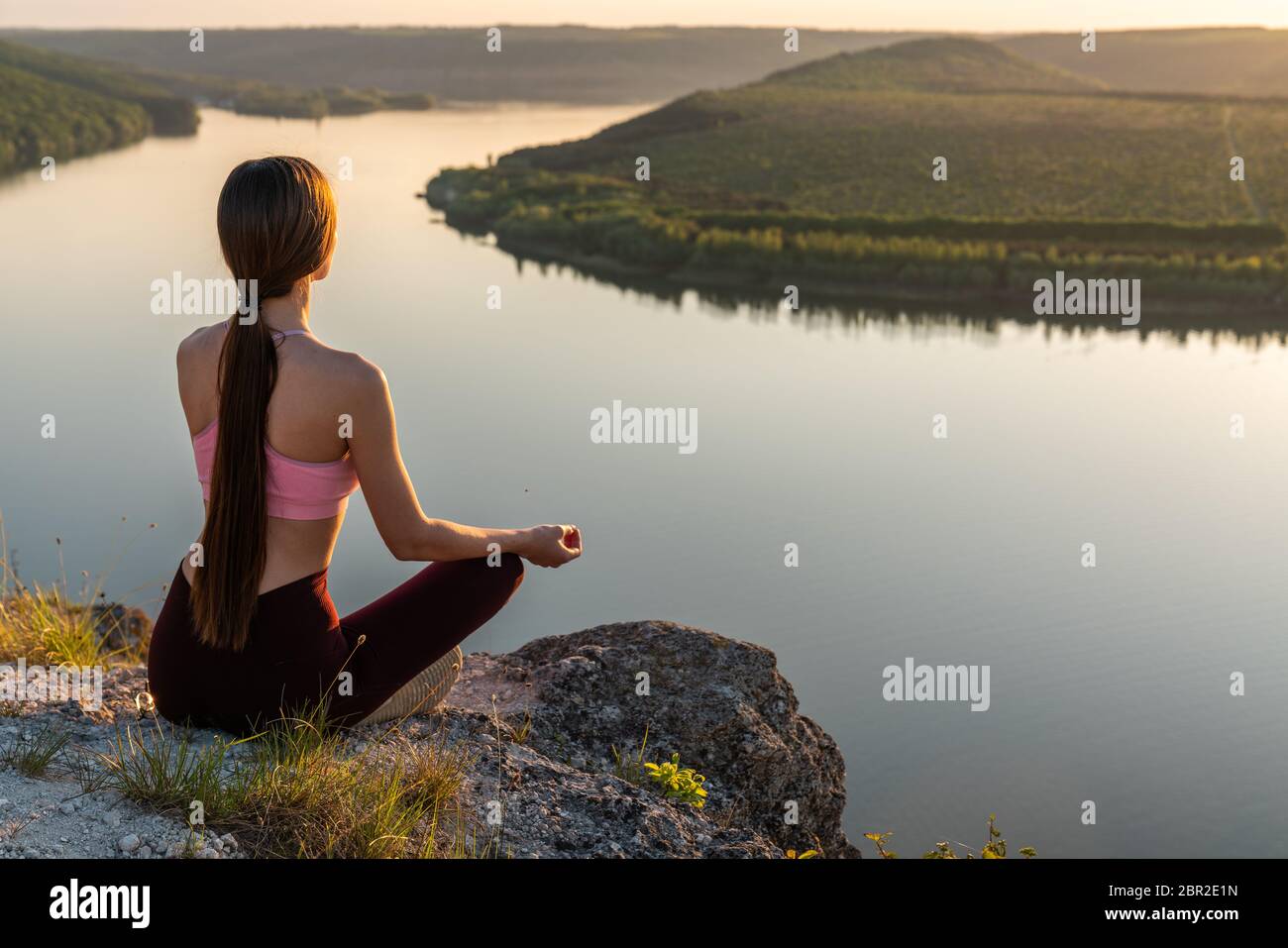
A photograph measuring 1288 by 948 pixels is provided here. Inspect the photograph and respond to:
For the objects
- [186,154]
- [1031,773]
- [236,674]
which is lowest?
[1031,773]

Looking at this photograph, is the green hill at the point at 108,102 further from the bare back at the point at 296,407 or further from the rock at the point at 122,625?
the bare back at the point at 296,407

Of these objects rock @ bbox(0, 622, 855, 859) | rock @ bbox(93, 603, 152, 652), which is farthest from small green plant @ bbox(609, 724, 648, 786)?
rock @ bbox(93, 603, 152, 652)

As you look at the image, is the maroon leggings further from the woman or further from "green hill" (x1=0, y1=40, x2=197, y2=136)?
"green hill" (x1=0, y1=40, x2=197, y2=136)

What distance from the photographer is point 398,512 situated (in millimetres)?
3182

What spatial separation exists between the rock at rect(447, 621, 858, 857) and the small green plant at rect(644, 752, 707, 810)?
3.2 inches

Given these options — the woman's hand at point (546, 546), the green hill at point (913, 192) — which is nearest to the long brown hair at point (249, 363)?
the woman's hand at point (546, 546)

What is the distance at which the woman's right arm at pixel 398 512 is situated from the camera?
304 cm

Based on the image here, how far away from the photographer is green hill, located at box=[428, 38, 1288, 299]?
26891mm

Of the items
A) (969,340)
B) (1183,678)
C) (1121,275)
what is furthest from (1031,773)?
(1121,275)

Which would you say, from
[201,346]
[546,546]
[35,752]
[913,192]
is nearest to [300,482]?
[201,346]

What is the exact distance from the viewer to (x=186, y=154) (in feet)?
169

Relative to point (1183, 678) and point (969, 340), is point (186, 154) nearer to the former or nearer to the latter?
point (969, 340)

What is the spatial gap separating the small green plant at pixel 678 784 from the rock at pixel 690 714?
0.27 feet
